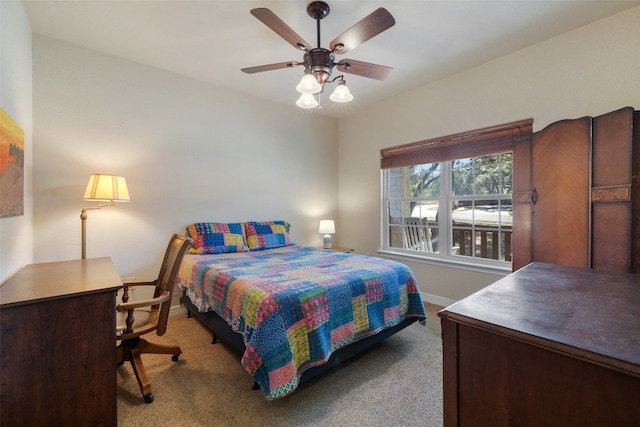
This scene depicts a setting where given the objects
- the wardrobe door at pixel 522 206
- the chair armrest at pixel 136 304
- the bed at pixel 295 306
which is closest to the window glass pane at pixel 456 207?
the wardrobe door at pixel 522 206

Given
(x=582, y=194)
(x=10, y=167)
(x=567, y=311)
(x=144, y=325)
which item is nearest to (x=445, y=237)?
(x=582, y=194)

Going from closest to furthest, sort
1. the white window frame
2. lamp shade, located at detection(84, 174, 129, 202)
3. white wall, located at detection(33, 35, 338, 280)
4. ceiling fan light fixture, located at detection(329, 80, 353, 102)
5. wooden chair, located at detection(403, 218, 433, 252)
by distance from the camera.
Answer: ceiling fan light fixture, located at detection(329, 80, 353, 102), lamp shade, located at detection(84, 174, 129, 202), white wall, located at detection(33, 35, 338, 280), the white window frame, wooden chair, located at detection(403, 218, 433, 252)

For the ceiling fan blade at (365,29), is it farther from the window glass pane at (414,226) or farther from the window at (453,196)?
the window glass pane at (414,226)

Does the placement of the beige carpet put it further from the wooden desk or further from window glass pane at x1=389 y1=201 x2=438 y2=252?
window glass pane at x1=389 y1=201 x2=438 y2=252

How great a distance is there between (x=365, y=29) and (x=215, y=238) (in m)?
2.41

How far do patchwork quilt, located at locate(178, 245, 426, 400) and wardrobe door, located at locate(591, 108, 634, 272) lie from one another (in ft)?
4.45

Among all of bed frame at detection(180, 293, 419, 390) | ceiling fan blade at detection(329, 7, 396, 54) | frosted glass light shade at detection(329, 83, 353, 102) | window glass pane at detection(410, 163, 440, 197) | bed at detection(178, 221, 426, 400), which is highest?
ceiling fan blade at detection(329, 7, 396, 54)

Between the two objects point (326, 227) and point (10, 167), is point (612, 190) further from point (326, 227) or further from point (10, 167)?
point (10, 167)

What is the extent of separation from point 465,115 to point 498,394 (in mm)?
2994

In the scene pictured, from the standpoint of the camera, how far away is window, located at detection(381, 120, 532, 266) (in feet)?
9.55

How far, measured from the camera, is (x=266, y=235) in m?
3.47

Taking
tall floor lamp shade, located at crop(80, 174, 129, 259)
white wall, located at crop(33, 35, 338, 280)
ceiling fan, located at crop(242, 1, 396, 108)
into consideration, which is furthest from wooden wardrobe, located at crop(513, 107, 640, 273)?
tall floor lamp shade, located at crop(80, 174, 129, 259)

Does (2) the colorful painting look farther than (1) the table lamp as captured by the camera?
No

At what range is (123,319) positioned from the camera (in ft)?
6.15
